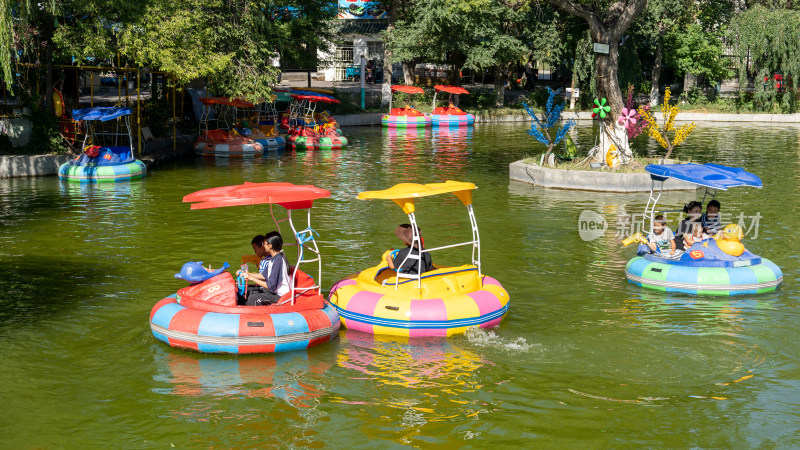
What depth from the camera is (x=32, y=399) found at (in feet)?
32.1

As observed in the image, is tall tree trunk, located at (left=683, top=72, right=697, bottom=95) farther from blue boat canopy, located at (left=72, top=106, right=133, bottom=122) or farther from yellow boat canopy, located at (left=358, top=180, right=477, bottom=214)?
yellow boat canopy, located at (left=358, top=180, right=477, bottom=214)

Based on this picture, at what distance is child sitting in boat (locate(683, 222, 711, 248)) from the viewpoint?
14.2 metres

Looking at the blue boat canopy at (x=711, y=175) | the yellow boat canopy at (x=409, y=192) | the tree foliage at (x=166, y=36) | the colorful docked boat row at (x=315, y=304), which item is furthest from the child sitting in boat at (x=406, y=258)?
the tree foliage at (x=166, y=36)

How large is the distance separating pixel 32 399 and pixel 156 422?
5.79 ft

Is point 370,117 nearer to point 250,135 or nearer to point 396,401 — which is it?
point 250,135

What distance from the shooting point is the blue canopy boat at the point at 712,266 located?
13.8 m

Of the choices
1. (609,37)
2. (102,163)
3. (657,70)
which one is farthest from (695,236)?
(657,70)

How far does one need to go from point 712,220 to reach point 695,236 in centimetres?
66

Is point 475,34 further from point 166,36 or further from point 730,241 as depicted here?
point 730,241

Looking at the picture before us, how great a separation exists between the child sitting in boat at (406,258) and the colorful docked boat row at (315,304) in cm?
2

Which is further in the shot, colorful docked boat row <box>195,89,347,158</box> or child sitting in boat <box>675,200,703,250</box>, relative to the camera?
colorful docked boat row <box>195,89,347,158</box>

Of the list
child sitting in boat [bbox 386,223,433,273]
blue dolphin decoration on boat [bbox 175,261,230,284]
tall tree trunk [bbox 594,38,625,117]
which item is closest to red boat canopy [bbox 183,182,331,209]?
blue dolphin decoration on boat [bbox 175,261,230,284]

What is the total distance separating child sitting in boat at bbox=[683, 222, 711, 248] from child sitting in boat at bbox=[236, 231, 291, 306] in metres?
7.23

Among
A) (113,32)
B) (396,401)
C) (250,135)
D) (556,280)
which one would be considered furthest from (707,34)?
(396,401)
